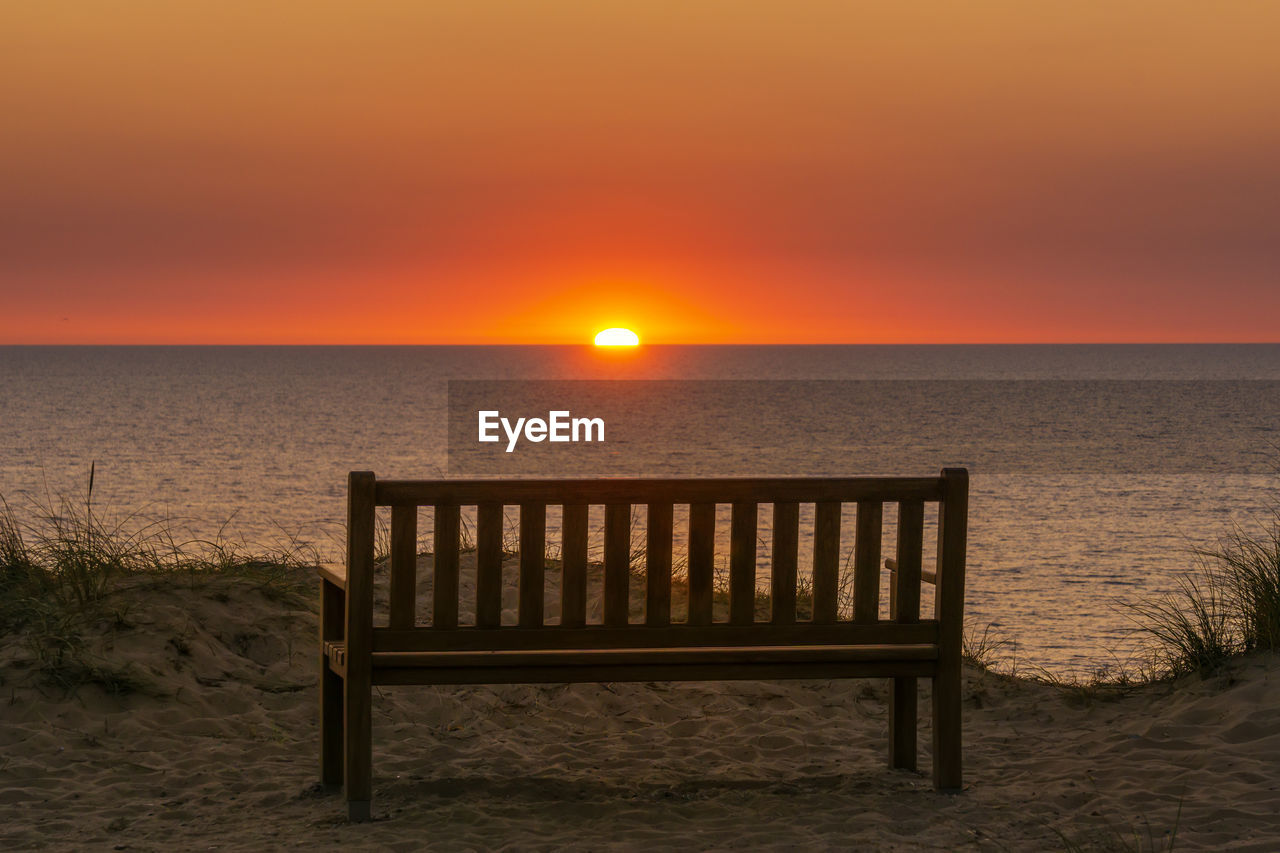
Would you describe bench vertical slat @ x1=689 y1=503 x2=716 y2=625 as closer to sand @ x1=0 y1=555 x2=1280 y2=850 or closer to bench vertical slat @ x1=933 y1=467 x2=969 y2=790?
sand @ x1=0 y1=555 x2=1280 y2=850

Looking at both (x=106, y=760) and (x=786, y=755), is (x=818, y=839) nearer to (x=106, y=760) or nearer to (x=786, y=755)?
(x=786, y=755)

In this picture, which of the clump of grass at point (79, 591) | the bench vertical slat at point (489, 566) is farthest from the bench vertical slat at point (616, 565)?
the clump of grass at point (79, 591)

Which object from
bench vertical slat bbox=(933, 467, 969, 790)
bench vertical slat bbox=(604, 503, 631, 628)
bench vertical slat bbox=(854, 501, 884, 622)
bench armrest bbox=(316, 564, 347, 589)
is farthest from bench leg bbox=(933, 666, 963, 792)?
bench armrest bbox=(316, 564, 347, 589)

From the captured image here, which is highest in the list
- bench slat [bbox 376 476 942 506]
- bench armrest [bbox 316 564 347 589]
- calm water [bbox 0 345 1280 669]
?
bench slat [bbox 376 476 942 506]

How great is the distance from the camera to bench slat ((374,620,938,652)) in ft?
14.4

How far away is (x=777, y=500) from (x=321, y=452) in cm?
4534

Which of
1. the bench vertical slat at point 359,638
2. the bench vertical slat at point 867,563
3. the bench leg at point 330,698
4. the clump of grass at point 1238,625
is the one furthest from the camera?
the clump of grass at point 1238,625

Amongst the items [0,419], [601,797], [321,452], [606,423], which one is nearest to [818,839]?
[601,797]

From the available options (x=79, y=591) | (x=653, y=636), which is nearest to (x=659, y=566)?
(x=653, y=636)

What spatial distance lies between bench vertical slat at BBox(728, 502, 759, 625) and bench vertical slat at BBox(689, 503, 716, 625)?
0.09 metres

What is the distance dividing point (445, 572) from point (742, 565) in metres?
1.13

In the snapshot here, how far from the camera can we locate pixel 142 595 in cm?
677

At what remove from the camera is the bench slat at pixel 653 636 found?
4.40 m

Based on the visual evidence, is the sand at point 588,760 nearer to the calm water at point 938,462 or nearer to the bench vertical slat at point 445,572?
the bench vertical slat at point 445,572
